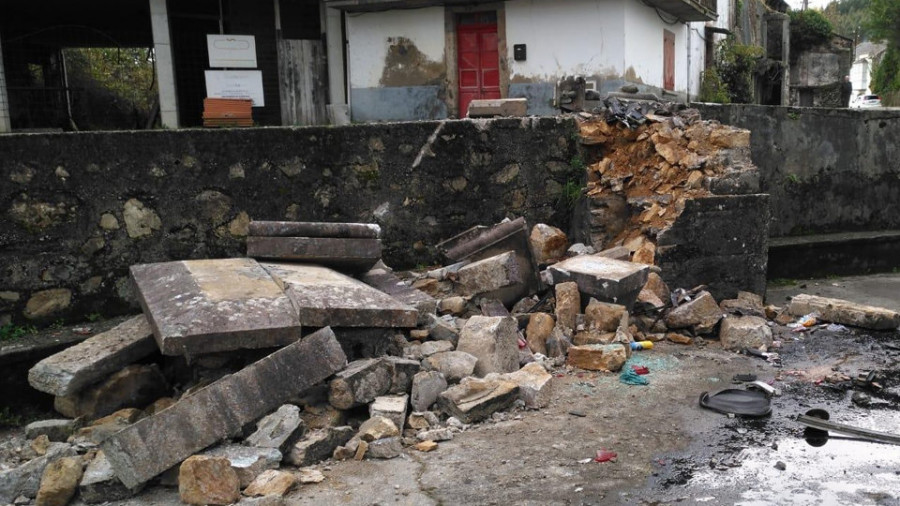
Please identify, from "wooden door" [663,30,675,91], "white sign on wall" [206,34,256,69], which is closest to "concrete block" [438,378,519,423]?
"white sign on wall" [206,34,256,69]

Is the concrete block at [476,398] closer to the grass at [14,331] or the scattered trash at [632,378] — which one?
the scattered trash at [632,378]

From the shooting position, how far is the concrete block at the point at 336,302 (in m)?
3.90

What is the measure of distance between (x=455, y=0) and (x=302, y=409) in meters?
10.8

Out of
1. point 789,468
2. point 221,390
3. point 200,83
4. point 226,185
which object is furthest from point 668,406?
point 200,83

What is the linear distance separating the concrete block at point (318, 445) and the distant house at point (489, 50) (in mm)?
10268

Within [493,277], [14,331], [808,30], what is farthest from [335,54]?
[808,30]

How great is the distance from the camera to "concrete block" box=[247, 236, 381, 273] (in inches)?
184

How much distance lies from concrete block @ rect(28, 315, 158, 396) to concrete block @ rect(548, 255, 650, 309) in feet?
9.41

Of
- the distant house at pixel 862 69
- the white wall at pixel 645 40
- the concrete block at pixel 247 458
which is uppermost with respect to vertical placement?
the distant house at pixel 862 69

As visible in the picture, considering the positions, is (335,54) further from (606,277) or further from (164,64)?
(606,277)

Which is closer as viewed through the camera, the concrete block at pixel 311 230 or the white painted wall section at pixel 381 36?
the concrete block at pixel 311 230

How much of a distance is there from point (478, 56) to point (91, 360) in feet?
35.2

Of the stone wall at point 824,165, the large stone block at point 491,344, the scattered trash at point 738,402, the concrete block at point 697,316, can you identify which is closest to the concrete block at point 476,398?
the large stone block at point 491,344

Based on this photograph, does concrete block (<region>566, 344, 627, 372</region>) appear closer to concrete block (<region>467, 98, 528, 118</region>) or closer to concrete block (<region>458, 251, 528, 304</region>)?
concrete block (<region>458, 251, 528, 304</region>)
